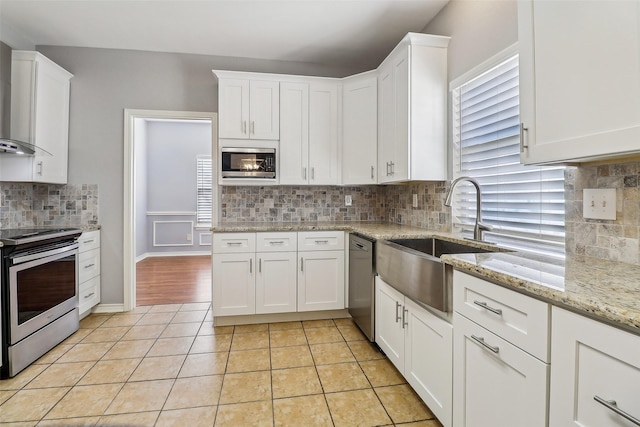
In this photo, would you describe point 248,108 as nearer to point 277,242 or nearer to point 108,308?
point 277,242

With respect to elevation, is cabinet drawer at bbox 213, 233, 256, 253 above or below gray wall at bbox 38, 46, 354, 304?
below

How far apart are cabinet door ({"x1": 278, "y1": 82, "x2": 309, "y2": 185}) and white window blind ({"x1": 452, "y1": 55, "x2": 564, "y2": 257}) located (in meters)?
1.41

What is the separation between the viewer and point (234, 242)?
2846mm

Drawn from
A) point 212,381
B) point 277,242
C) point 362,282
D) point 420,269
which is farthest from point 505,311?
point 277,242

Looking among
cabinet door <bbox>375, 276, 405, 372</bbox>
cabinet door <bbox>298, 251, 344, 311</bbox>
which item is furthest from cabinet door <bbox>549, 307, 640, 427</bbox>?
cabinet door <bbox>298, 251, 344, 311</bbox>

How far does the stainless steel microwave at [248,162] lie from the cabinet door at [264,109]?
16 cm

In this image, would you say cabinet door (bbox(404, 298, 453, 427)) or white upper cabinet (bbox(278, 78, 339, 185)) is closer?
cabinet door (bbox(404, 298, 453, 427))

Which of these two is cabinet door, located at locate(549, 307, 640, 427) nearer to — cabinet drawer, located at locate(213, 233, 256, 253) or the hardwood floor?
cabinet drawer, located at locate(213, 233, 256, 253)

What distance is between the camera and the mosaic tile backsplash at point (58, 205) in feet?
10.1

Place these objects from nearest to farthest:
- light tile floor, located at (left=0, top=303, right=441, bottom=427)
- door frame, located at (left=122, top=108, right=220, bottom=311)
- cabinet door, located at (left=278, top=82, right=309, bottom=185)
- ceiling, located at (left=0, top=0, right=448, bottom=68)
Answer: light tile floor, located at (left=0, top=303, right=441, bottom=427) → ceiling, located at (left=0, top=0, right=448, bottom=68) → cabinet door, located at (left=278, top=82, right=309, bottom=185) → door frame, located at (left=122, top=108, right=220, bottom=311)

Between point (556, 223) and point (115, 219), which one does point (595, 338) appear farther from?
point (115, 219)

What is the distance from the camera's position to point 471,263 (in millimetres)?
1268

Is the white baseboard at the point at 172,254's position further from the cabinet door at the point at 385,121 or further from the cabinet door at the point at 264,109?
the cabinet door at the point at 385,121

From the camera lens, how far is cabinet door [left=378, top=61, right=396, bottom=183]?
2.76m
